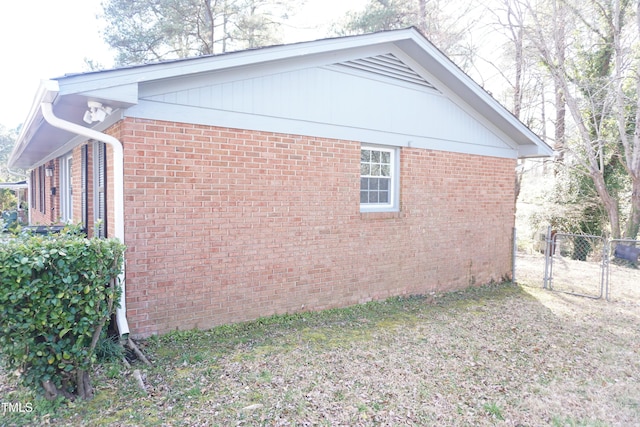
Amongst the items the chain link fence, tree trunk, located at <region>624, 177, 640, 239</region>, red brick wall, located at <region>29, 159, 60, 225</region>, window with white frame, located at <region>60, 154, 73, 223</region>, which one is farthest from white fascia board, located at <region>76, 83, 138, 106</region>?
tree trunk, located at <region>624, 177, 640, 239</region>

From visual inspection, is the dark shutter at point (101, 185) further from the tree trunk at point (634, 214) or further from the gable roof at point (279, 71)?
the tree trunk at point (634, 214)

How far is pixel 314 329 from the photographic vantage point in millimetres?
5738

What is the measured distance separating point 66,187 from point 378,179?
23.6 ft

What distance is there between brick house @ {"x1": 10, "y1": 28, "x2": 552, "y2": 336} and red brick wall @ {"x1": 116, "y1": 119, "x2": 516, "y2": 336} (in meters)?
0.02

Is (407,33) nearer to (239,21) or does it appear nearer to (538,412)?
(538,412)

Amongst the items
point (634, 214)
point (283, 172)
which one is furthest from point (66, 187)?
point (634, 214)

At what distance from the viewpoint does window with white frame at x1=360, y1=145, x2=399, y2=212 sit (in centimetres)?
717

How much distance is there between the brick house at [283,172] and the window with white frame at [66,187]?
0.48 feet

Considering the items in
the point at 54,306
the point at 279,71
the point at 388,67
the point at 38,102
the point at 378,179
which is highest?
the point at 388,67

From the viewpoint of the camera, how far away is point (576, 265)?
12680 millimetres

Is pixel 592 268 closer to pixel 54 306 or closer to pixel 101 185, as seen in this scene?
pixel 101 185

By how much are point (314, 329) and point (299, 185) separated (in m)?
2.14

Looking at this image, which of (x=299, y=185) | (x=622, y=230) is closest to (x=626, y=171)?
(x=622, y=230)

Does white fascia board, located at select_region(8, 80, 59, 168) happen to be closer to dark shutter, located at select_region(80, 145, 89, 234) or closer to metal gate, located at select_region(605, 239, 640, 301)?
dark shutter, located at select_region(80, 145, 89, 234)
